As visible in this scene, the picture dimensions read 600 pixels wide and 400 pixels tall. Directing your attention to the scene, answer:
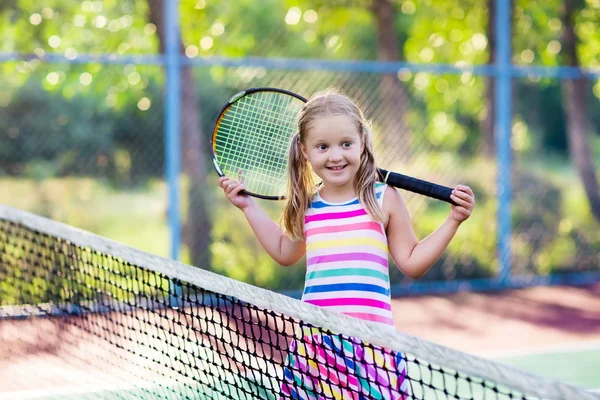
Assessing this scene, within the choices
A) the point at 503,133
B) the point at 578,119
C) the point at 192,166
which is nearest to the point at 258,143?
the point at 192,166

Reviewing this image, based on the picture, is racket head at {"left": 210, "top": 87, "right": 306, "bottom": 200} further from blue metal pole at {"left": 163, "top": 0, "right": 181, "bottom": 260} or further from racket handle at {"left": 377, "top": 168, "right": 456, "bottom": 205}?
blue metal pole at {"left": 163, "top": 0, "right": 181, "bottom": 260}

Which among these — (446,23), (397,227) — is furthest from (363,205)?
(446,23)

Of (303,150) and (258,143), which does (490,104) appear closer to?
(258,143)

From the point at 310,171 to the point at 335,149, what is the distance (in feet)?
0.75

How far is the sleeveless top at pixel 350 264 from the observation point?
231cm

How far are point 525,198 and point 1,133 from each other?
4662mm

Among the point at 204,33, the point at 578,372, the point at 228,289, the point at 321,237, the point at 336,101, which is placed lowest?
the point at 578,372

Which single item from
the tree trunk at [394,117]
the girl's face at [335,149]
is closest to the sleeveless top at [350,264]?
the girl's face at [335,149]

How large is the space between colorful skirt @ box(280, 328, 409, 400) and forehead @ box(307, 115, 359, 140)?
1.70ft

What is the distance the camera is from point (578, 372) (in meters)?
4.38

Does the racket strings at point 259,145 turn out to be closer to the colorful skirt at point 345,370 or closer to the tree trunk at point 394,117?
the colorful skirt at point 345,370

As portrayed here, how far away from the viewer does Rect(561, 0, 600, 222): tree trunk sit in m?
8.71

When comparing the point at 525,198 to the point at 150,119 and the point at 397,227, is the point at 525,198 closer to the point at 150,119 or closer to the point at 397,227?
the point at 150,119

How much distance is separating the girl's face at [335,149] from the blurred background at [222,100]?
359 cm
